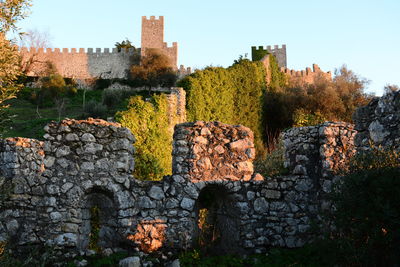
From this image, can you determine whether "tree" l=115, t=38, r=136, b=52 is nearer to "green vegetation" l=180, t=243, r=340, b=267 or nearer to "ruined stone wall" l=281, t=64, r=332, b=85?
"ruined stone wall" l=281, t=64, r=332, b=85

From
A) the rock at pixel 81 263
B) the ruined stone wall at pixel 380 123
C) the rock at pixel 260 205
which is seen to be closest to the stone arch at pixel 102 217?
the rock at pixel 81 263

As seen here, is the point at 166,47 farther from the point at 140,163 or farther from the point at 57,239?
the point at 57,239

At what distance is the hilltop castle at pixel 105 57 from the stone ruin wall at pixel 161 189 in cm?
4534

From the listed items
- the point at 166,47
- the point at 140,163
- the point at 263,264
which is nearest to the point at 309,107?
the point at 140,163

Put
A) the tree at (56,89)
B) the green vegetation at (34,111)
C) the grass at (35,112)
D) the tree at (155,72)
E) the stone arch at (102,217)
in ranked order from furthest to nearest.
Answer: the tree at (155,72) < the tree at (56,89) < the green vegetation at (34,111) < the grass at (35,112) < the stone arch at (102,217)

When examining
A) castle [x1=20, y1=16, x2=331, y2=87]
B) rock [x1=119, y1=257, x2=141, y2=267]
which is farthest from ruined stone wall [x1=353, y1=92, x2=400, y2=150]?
castle [x1=20, y1=16, x2=331, y2=87]

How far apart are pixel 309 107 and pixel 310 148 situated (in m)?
17.1

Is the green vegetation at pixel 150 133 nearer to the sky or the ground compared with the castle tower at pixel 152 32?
nearer to the ground

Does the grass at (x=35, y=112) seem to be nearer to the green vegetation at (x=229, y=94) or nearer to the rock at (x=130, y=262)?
the green vegetation at (x=229, y=94)

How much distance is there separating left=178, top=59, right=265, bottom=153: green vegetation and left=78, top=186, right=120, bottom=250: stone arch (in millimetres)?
10838

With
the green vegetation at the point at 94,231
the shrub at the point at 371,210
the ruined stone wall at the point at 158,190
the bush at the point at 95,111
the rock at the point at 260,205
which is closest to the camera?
the shrub at the point at 371,210

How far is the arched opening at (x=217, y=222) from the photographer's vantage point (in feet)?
26.1

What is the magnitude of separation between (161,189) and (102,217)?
1.20 meters

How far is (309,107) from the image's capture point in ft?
81.0
